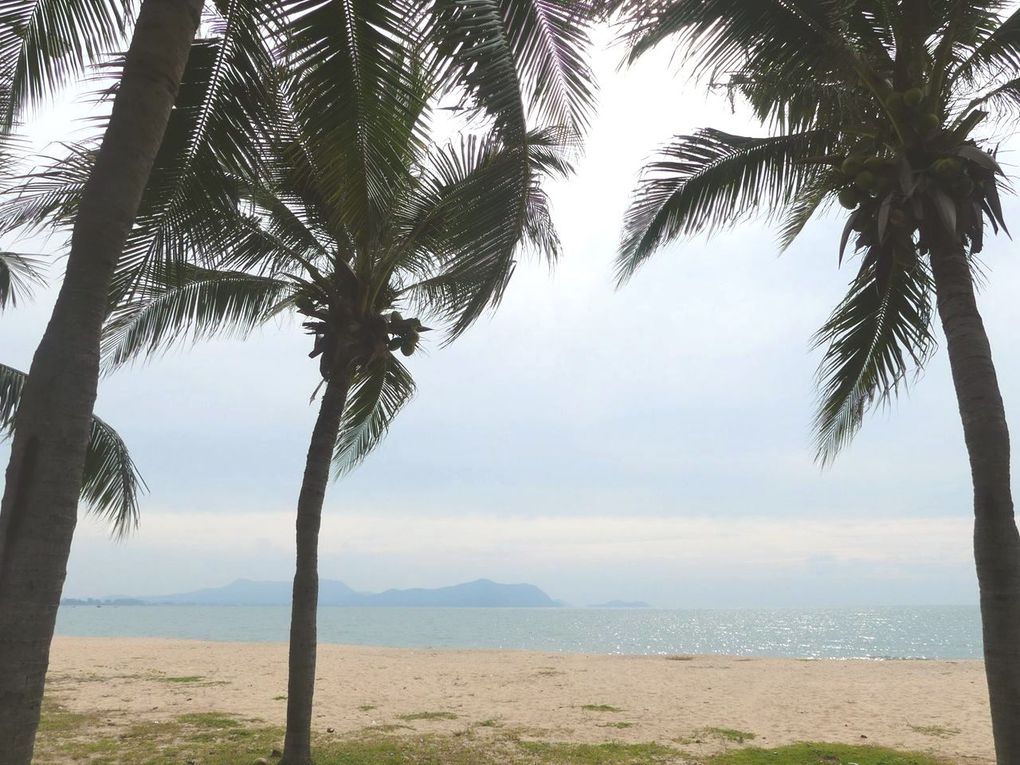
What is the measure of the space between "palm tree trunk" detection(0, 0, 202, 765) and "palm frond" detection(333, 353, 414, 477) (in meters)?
6.51

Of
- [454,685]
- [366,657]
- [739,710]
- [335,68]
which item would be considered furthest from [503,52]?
[366,657]

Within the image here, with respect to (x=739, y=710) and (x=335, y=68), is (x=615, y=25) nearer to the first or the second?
(x=335, y=68)

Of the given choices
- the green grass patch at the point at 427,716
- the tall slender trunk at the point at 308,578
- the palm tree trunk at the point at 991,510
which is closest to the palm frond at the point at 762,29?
the palm tree trunk at the point at 991,510

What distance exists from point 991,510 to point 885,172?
9.43 ft

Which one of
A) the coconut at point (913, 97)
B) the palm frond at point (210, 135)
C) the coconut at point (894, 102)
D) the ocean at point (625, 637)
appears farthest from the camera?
the ocean at point (625, 637)

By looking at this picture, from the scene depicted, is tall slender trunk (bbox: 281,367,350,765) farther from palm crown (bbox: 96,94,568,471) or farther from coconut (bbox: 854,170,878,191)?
coconut (bbox: 854,170,878,191)

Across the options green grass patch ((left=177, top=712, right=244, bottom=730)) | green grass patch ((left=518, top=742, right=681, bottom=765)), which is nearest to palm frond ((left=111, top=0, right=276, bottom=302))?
green grass patch ((left=518, top=742, right=681, bottom=765))

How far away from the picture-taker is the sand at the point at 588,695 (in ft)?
36.3

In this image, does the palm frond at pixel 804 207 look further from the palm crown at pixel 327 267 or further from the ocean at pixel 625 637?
the ocean at pixel 625 637

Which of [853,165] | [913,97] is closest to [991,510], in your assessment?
[853,165]

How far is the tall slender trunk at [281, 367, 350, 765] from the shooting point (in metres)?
7.71

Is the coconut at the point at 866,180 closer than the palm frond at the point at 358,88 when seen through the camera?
No

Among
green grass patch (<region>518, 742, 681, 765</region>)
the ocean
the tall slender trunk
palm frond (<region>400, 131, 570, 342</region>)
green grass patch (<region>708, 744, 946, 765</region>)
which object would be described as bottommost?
the ocean

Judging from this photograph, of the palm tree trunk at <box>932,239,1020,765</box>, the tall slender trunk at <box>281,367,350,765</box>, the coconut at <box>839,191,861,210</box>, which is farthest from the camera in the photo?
the tall slender trunk at <box>281,367,350,765</box>
